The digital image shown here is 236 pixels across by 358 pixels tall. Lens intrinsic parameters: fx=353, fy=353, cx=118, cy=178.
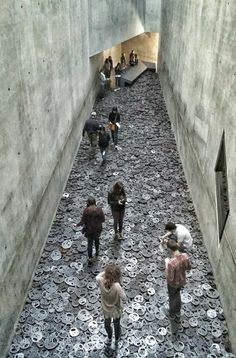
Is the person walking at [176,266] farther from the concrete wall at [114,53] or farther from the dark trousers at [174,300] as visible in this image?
the concrete wall at [114,53]

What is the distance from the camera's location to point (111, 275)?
485 centimetres

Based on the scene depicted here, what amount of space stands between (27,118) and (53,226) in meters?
3.06

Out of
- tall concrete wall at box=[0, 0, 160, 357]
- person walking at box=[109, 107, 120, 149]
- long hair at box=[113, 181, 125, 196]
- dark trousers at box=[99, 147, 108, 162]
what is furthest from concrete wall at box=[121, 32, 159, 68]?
long hair at box=[113, 181, 125, 196]

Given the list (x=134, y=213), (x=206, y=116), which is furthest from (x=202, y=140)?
(x=134, y=213)

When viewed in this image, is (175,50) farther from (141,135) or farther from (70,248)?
(70,248)

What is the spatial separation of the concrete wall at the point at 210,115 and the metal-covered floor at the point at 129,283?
0.38 meters

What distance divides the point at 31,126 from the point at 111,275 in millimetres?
3384

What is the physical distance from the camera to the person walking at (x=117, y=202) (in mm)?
7434

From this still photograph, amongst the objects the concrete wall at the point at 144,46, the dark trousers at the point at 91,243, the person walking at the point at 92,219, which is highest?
the person walking at the point at 92,219

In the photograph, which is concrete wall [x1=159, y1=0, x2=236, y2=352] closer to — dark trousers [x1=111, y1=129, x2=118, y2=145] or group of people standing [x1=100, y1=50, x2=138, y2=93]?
dark trousers [x1=111, y1=129, x2=118, y2=145]

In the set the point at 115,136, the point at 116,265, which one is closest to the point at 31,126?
the point at 116,265

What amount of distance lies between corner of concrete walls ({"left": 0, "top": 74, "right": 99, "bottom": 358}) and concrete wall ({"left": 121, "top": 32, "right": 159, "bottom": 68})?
17288 mm

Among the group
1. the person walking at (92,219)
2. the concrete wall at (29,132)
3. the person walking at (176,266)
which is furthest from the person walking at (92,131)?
the person walking at (176,266)

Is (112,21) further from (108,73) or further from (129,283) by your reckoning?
(129,283)
